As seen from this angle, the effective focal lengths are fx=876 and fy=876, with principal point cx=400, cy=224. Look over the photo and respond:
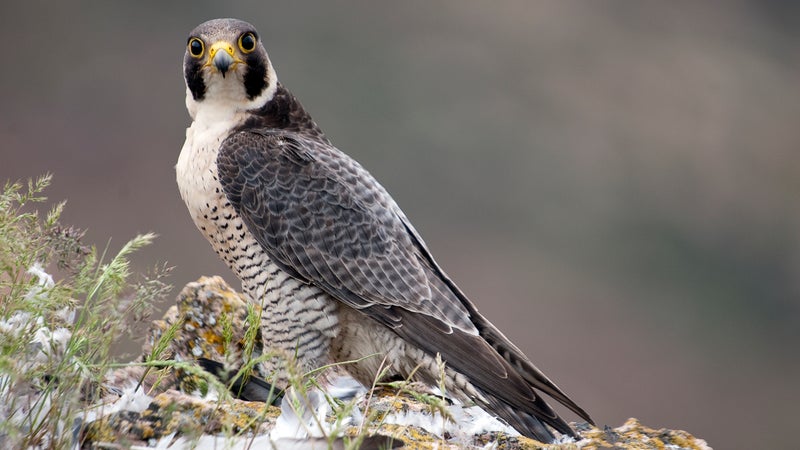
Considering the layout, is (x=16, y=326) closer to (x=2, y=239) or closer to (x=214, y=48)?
(x=2, y=239)

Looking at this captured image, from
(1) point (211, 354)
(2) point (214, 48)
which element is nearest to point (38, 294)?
(1) point (211, 354)

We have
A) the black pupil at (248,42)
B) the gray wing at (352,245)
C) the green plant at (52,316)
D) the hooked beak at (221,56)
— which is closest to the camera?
the green plant at (52,316)

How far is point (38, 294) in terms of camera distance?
71.2 inches

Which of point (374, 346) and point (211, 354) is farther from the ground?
point (374, 346)

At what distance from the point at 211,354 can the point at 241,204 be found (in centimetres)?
58

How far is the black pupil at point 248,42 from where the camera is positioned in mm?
3478

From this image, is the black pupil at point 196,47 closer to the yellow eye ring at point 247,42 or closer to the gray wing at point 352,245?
the yellow eye ring at point 247,42

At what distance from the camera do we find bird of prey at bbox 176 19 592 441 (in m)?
3.21

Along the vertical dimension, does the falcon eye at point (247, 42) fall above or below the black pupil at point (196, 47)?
above

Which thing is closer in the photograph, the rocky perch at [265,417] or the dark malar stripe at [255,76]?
the rocky perch at [265,417]

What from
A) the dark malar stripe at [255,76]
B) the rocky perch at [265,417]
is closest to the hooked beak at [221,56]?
the dark malar stripe at [255,76]

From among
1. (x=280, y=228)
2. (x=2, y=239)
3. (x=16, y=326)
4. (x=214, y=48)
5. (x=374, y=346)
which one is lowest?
(x=16, y=326)

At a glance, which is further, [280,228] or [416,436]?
[280,228]

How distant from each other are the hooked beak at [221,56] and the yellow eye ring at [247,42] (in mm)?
68
